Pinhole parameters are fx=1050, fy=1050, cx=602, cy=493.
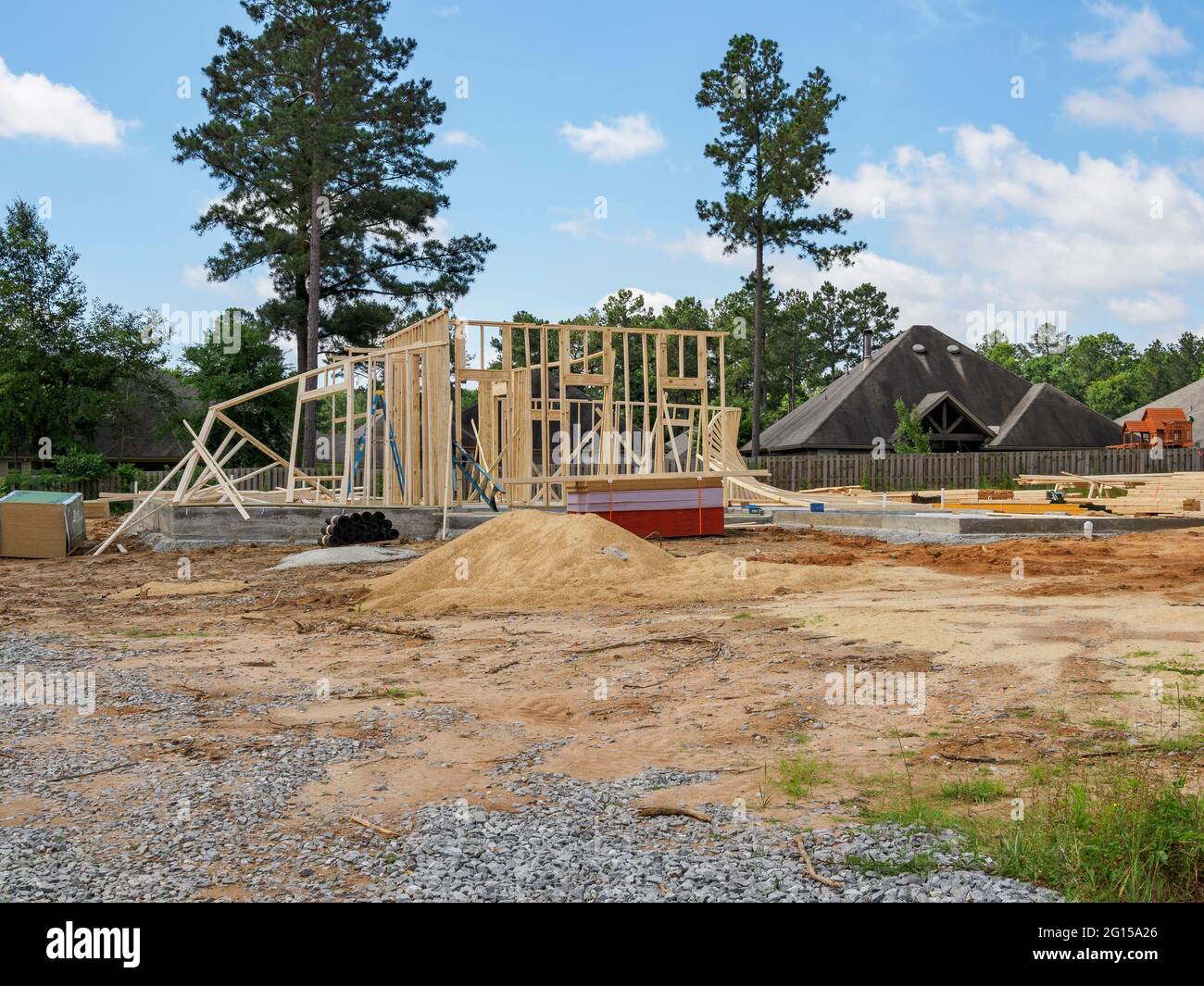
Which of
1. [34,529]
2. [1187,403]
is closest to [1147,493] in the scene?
[34,529]

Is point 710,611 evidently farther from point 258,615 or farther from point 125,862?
point 125,862

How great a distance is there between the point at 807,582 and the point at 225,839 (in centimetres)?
896

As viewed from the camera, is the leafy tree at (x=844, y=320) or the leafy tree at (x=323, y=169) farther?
the leafy tree at (x=844, y=320)

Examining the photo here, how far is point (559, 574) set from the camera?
12586mm

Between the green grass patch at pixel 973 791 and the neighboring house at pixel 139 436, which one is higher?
the neighboring house at pixel 139 436

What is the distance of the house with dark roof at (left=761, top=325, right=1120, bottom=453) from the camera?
42688 mm

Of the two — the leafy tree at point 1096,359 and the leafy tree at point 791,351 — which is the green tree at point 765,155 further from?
the leafy tree at point 1096,359

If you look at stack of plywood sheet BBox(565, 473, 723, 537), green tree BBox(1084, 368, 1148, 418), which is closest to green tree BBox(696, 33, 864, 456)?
stack of plywood sheet BBox(565, 473, 723, 537)

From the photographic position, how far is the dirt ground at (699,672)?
5.26 m

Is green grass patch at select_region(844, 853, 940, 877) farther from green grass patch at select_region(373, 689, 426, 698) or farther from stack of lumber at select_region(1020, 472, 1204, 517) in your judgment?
stack of lumber at select_region(1020, 472, 1204, 517)

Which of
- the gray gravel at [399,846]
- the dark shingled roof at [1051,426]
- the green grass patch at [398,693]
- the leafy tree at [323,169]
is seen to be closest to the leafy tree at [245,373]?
the leafy tree at [323,169]

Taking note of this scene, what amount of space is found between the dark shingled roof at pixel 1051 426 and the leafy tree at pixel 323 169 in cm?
2275

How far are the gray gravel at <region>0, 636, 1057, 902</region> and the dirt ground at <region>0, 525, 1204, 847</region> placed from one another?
0.16 meters

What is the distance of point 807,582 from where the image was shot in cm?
1229
